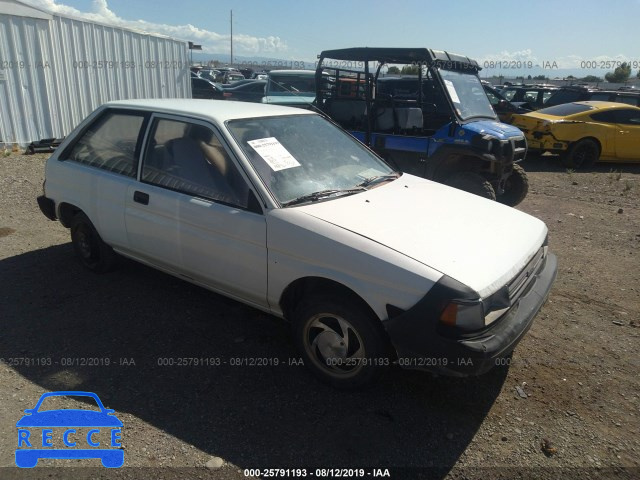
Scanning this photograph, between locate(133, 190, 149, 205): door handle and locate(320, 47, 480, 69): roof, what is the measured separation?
14.6 ft

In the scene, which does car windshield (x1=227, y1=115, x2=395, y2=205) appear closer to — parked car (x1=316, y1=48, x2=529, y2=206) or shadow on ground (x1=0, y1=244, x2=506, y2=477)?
shadow on ground (x1=0, y1=244, x2=506, y2=477)

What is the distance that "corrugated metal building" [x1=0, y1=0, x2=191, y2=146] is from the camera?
957cm

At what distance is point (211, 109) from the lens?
3602 millimetres

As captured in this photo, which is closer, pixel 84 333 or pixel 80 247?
pixel 84 333

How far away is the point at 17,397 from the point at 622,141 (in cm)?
1177

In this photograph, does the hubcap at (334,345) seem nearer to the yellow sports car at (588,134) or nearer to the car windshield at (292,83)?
the yellow sports car at (588,134)

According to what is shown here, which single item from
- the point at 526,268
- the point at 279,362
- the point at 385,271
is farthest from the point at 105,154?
the point at 526,268

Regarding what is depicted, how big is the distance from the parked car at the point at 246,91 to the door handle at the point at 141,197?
1239 centimetres

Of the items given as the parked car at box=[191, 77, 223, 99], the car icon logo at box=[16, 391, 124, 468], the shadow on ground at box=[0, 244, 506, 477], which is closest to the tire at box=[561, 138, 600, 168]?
the shadow on ground at box=[0, 244, 506, 477]

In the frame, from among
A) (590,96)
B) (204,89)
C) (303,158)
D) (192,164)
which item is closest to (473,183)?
(303,158)

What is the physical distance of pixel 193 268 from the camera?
3404 millimetres

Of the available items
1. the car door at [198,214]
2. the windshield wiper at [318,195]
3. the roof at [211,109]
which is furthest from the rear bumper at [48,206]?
the windshield wiper at [318,195]

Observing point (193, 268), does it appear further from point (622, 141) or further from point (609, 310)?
point (622, 141)

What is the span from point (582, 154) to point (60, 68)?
11.6 meters
